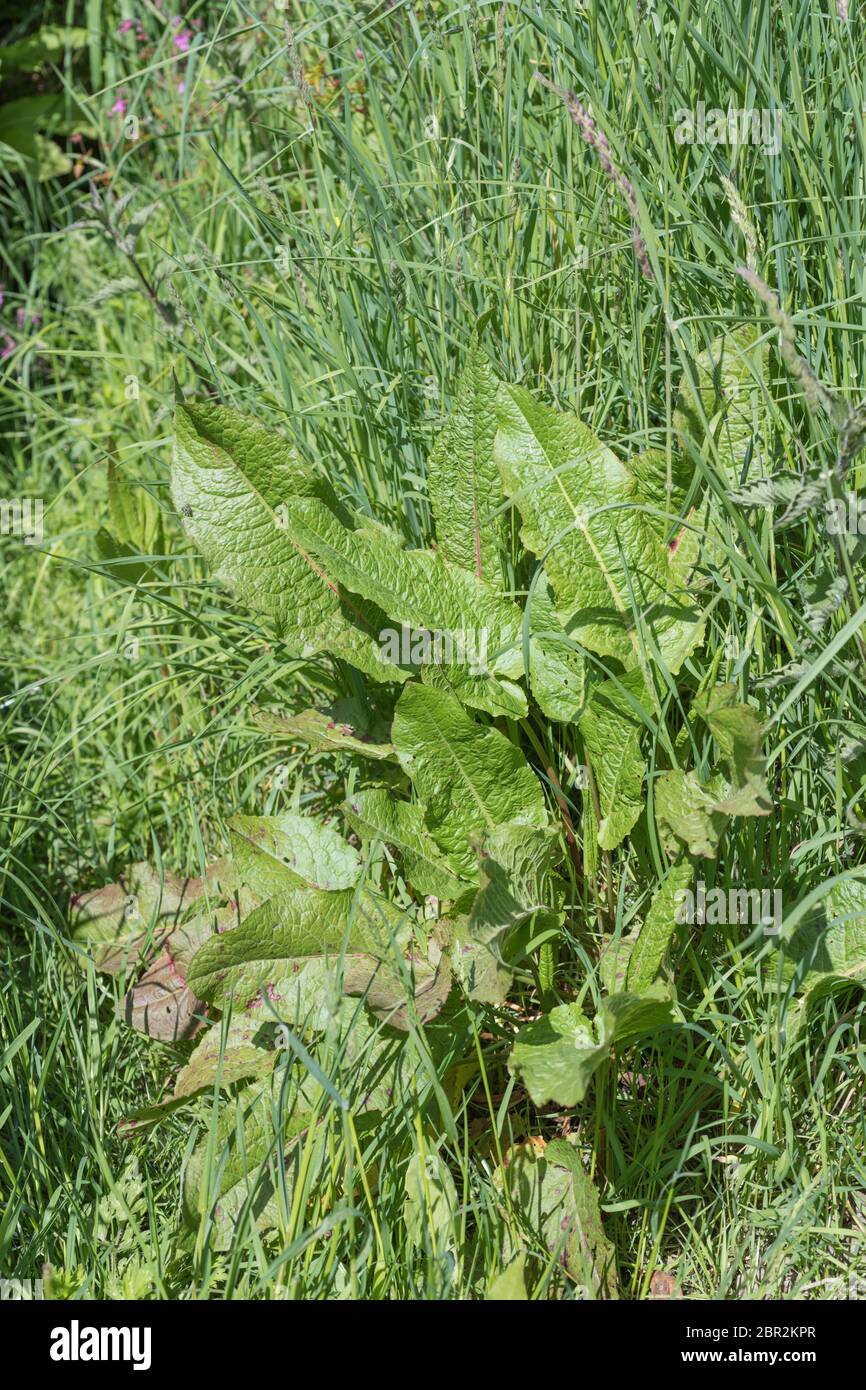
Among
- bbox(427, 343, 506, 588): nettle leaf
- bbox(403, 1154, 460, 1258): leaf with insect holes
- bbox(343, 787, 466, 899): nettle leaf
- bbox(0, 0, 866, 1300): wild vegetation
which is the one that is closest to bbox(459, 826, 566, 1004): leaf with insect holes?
bbox(0, 0, 866, 1300): wild vegetation

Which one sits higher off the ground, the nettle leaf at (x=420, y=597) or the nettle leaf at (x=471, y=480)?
the nettle leaf at (x=471, y=480)

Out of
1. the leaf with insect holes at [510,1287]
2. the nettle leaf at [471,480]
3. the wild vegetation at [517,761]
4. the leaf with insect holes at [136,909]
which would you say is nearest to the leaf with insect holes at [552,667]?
the wild vegetation at [517,761]

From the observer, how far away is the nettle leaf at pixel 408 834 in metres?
1.62

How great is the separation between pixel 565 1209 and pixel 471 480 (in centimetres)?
103

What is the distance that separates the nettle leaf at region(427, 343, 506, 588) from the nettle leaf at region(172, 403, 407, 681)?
17cm

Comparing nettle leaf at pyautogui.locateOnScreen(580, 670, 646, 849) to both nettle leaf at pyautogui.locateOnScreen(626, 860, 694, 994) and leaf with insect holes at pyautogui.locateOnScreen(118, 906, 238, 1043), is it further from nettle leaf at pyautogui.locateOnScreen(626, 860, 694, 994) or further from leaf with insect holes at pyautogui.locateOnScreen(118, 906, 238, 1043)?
leaf with insect holes at pyautogui.locateOnScreen(118, 906, 238, 1043)

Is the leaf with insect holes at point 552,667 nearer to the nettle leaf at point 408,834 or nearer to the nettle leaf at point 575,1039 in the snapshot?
the nettle leaf at point 408,834

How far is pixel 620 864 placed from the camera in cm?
179

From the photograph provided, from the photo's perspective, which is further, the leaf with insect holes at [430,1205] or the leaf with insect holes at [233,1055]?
the leaf with insect holes at [233,1055]

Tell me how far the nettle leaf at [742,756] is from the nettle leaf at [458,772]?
1.05ft

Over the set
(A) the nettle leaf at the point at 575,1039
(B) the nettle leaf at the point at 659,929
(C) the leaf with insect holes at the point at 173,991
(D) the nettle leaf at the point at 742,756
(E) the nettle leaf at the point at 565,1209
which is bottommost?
(E) the nettle leaf at the point at 565,1209

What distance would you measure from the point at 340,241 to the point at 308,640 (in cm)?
70

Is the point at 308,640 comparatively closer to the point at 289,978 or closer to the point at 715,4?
the point at 289,978

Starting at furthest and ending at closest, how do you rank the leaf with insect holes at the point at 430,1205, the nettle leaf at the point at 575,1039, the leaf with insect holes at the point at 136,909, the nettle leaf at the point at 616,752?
1. the leaf with insect holes at the point at 136,909
2. the nettle leaf at the point at 616,752
3. the leaf with insect holes at the point at 430,1205
4. the nettle leaf at the point at 575,1039
